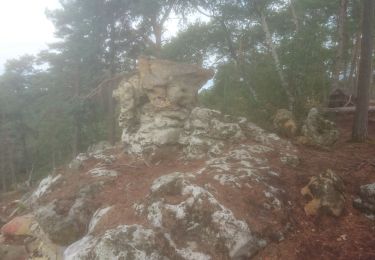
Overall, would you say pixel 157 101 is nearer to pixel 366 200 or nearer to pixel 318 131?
pixel 318 131

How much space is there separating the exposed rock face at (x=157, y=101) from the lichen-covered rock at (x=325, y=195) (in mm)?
4500

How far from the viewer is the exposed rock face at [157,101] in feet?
32.3

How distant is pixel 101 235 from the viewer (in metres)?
5.48

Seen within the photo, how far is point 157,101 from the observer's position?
10508 mm

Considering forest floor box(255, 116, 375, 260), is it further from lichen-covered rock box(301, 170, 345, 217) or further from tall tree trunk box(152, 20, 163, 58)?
tall tree trunk box(152, 20, 163, 58)

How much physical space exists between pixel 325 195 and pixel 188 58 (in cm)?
1368

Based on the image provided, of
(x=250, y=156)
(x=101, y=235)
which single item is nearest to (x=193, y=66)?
(x=250, y=156)

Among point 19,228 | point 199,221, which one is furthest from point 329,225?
point 19,228

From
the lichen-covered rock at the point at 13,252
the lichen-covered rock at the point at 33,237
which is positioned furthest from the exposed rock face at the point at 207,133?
the lichen-covered rock at the point at 13,252

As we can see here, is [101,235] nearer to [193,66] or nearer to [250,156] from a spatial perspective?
[250,156]

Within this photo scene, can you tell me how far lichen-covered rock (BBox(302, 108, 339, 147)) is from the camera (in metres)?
9.27

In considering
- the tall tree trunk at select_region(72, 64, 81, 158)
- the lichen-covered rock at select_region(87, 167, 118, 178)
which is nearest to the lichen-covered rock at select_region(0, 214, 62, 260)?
the lichen-covered rock at select_region(87, 167, 118, 178)

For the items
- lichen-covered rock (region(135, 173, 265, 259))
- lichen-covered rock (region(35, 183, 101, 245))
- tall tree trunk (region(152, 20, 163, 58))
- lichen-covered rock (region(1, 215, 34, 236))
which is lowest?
lichen-covered rock (region(1, 215, 34, 236))

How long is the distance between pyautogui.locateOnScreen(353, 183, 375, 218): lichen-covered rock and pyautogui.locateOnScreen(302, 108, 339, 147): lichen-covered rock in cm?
318
